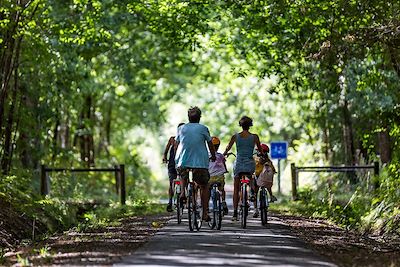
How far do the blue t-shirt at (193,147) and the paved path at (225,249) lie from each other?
1.21 meters

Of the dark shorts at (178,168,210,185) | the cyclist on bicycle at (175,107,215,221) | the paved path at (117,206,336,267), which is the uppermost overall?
the cyclist on bicycle at (175,107,215,221)

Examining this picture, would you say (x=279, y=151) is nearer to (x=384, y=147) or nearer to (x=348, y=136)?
(x=348, y=136)

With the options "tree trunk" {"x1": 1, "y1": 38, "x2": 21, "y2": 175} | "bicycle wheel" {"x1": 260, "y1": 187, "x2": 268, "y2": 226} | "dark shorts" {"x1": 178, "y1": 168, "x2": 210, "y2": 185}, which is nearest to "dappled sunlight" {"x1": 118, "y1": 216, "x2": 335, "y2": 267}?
"bicycle wheel" {"x1": 260, "y1": 187, "x2": 268, "y2": 226}

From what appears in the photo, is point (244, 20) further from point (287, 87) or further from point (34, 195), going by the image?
point (34, 195)

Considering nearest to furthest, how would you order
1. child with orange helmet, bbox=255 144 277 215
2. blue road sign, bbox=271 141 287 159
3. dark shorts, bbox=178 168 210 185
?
dark shorts, bbox=178 168 210 185, child with orange helmet, bbox=255 144 277 215, blue road sign, bbox=271 141 287 159

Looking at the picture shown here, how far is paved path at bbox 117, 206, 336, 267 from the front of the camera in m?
10.6

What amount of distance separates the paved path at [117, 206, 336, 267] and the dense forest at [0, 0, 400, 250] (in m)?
3.04

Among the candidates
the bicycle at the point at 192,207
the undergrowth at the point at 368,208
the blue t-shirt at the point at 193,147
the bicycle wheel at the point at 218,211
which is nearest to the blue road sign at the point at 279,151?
the undergrowth at the point at 368,208

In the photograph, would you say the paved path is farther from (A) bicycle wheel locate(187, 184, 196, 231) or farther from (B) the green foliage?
(B) the green foliage

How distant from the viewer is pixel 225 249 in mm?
12148

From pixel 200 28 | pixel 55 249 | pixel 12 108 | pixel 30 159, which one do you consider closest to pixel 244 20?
pixel 200 28

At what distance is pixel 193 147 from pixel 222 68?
30501 mm

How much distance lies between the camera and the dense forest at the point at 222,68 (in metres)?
18.5

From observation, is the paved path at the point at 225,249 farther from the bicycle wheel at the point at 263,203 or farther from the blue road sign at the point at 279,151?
the blue road sign at the point at 279,151
